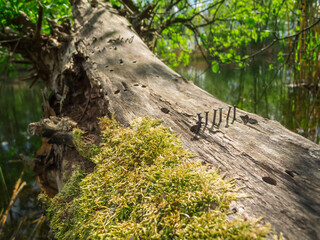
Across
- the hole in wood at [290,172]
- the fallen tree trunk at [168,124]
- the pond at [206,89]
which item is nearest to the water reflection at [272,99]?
the pond at [206,89]

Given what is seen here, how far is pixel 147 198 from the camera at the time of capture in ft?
3.71

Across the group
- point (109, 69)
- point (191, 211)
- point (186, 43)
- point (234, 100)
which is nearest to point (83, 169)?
point (191, 211)

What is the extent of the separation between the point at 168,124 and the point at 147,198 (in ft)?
2.33

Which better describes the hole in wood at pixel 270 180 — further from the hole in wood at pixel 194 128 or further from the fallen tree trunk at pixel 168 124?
the hole in wood at pixel 194 128

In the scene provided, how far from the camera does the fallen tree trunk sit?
1.03 m

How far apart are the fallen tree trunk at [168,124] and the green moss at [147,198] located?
5.1 inches

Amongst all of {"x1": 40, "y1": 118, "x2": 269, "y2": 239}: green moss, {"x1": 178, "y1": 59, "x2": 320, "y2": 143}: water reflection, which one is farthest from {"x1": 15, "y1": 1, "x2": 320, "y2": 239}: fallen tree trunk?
{"x1": 178, "y1": 59, "x2": 320, "y2": 143}: water reflection

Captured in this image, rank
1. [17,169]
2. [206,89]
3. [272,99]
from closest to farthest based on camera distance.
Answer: [17,169] < [206,89] < [272,99]

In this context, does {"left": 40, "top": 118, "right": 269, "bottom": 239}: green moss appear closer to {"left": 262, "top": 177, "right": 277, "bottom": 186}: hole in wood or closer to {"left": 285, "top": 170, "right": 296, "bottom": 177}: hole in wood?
{"left": 262, "top": 177, "right": 277, "bottom": 186}: hole in wood

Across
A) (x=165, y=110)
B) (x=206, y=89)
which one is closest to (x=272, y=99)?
(x=206, y=89)

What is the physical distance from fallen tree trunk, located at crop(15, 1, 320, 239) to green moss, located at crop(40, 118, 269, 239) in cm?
13

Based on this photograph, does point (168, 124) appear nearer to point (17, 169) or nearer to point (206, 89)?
point (17, 169)

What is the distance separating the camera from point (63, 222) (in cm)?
134

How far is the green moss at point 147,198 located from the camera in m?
0.95
